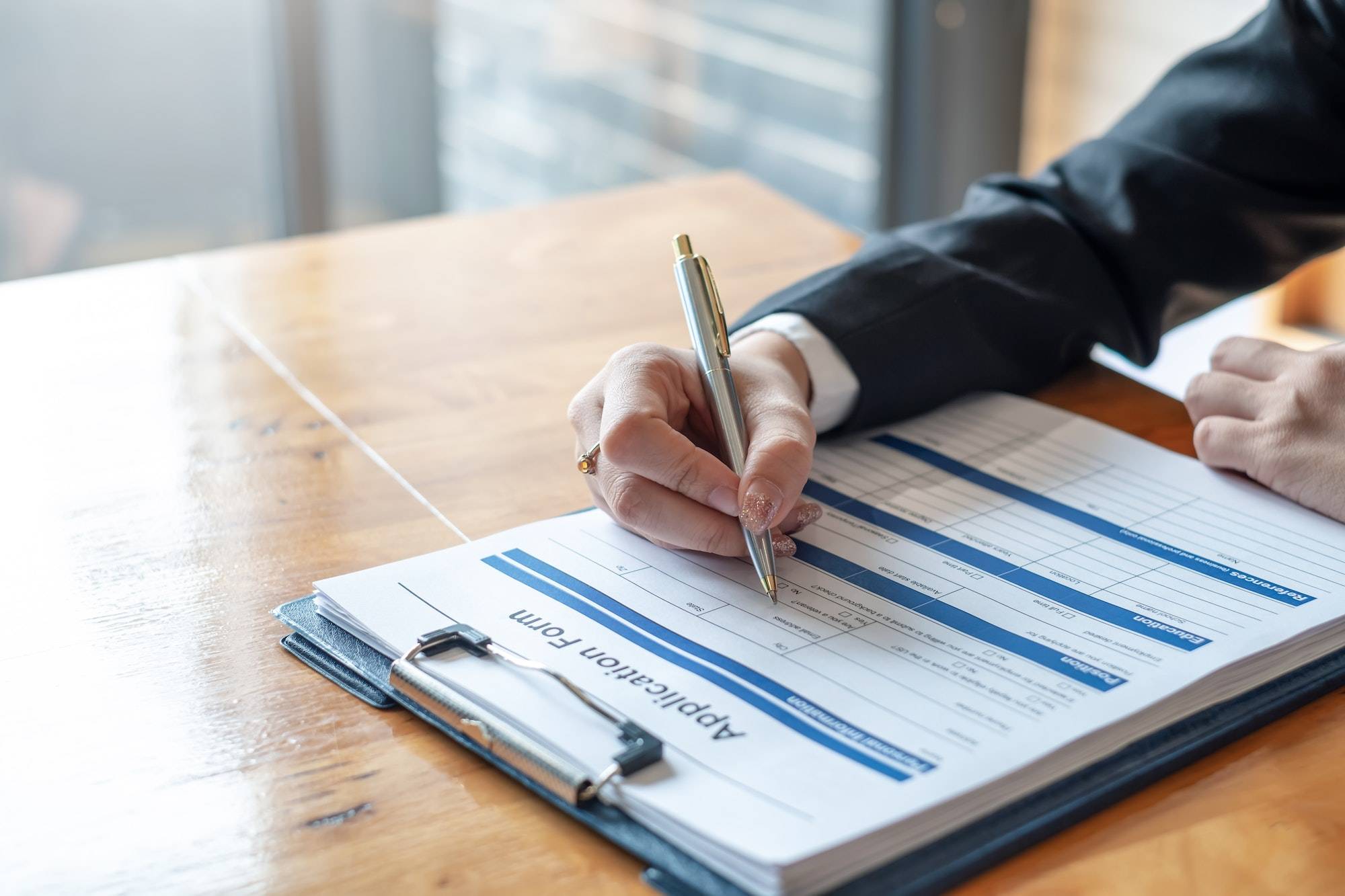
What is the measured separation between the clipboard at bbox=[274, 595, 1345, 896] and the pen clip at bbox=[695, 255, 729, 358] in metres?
0.25

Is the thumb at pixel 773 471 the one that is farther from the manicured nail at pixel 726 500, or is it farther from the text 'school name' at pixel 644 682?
the text 'school name' at pixel 644 682

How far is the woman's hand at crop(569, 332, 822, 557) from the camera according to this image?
2.17 ft

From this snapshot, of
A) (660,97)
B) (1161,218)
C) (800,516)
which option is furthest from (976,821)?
(660,97)

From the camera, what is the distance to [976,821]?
1.62 ft

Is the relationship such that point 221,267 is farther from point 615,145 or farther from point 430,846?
point 615,145

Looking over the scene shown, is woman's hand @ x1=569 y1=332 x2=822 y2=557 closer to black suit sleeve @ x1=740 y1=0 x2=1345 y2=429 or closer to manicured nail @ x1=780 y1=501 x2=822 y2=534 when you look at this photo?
manicured nail @ x1=780 y1=501 x2=822 y2=534

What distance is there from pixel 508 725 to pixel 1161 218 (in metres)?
0.65

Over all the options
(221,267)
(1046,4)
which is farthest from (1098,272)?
(1046,4)

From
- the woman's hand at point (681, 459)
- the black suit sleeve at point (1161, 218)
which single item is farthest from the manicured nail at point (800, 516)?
the black suit sleeve at point (1161, 218)

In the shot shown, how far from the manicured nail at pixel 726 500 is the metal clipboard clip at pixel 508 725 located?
0.14m

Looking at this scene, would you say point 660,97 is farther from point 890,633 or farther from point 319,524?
point 890,633

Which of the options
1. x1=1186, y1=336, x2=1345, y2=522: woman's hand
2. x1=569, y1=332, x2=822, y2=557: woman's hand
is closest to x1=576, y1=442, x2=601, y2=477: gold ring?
x1=569, y1=332, x2=822, y2=557: woman's hand

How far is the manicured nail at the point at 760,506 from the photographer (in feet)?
2.12

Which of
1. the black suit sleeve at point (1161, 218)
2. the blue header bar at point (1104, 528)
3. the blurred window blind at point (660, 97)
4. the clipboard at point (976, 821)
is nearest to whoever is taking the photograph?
the clipboard at point (976, 821)
